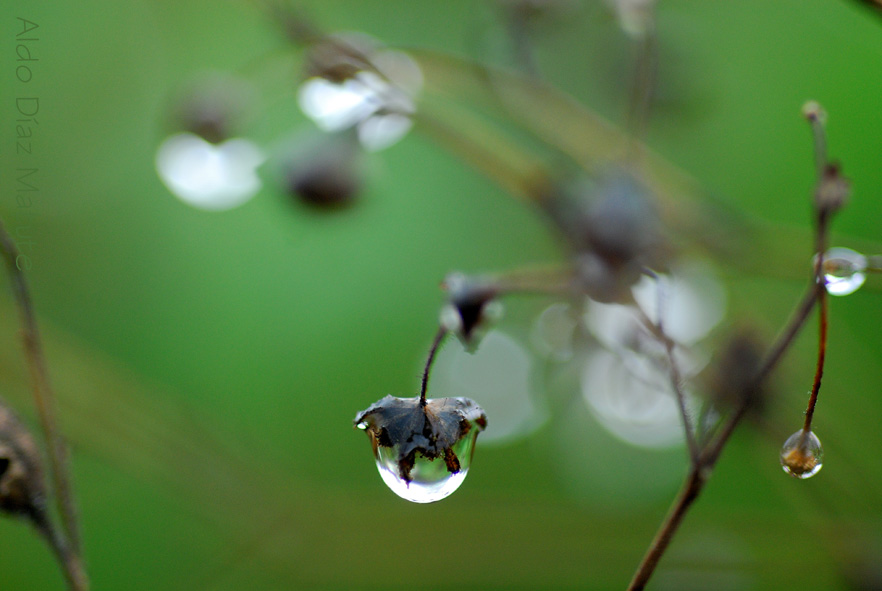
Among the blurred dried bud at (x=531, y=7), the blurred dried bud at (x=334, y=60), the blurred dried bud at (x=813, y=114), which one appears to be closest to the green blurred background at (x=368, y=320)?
the blurred dried bud at (x=531, y=7)

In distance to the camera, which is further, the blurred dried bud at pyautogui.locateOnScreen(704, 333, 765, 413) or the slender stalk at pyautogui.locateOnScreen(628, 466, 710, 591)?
the blurred dried bud at pyautogui.locateOnScreen(704, 333, 765, 413)

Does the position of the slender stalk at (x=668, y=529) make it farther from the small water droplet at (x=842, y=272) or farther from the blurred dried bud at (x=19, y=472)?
the blurred dried bud at (x=19, y=472)

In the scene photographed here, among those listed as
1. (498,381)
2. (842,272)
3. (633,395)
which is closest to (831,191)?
(842,272)

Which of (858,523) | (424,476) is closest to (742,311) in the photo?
(858,523)

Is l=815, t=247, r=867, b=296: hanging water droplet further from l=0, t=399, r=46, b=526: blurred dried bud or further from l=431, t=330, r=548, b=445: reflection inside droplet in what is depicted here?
l=431, t=330, r=548, b=445: reflection inside droplet

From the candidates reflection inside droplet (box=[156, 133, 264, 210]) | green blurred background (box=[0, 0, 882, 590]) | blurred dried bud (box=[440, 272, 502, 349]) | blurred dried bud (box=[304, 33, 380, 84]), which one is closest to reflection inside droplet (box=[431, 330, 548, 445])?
green blurred background (box=[0, 0, 882, 590])

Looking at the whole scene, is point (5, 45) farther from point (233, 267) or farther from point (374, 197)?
point (374, 197)
